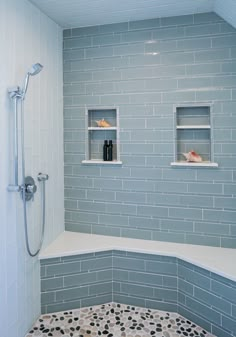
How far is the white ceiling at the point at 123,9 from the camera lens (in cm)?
216

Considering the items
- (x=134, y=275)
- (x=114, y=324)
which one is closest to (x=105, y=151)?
(x=134, y=275)

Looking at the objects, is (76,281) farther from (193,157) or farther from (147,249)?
(193,157)

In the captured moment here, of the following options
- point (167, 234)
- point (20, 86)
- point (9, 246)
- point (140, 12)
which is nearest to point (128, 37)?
→ point (140, 12)

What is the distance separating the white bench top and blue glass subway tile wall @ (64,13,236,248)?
0.27 ft

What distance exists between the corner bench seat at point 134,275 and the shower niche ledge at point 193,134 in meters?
0.73

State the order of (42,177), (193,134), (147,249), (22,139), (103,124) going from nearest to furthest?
1. (22,139)
2. (42,177)
3. (147,249)
4. (193,134)
5. (103,124)

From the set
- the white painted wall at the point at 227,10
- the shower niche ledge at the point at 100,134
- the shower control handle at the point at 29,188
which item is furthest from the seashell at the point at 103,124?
the white painted wall at the point at 227,10

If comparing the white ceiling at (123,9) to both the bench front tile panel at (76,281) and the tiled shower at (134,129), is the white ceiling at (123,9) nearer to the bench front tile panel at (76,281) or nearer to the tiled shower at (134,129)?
the tiled shower at (134,129)

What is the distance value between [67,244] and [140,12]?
1995mm

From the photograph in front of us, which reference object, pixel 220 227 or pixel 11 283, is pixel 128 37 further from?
pixel 11 283

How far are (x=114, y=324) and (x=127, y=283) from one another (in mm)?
345

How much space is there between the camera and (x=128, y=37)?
2514mm

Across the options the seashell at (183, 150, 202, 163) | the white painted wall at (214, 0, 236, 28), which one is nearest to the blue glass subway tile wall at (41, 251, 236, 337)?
the seashell at (183, 150, 202, 163)

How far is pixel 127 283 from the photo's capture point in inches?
94.9
